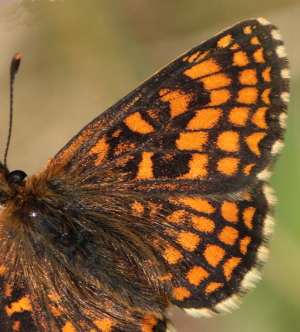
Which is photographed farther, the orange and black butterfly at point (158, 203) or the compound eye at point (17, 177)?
the compound eye at point (17, 177)

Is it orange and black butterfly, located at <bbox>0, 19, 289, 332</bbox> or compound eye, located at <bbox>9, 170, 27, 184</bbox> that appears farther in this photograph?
compound eye, located at <bbox>9, 170, 27, 184</bbox>

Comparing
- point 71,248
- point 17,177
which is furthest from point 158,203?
point 17,177

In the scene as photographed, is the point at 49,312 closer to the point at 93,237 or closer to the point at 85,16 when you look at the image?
the point at 93,237

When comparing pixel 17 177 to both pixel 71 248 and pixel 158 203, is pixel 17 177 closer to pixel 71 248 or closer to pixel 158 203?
pixel 71 248

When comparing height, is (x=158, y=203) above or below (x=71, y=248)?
above

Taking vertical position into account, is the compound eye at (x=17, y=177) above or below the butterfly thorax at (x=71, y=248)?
above

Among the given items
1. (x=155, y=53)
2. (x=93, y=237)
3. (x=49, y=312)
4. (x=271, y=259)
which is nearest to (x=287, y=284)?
(x=271, y=259)

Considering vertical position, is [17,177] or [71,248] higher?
[17,177]

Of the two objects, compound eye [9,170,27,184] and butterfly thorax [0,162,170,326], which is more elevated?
compound eye [9,170,27,184]
